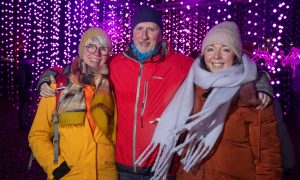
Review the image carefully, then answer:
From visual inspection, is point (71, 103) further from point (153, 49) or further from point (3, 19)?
point (3, 19)

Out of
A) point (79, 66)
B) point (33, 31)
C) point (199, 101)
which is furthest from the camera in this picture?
point (33, 31)

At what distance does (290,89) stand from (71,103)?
1020 cm

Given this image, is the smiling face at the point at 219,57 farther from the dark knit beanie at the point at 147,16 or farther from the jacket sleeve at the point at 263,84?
the dark knit beanie at the point at 147,16

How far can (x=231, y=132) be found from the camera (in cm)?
224

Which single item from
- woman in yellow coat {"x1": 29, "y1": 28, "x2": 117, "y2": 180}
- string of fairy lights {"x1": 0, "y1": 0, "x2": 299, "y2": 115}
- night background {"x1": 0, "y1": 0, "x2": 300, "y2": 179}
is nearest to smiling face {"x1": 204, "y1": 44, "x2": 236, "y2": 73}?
woman in yellow coat {"x1": 29, "y1": 28, "x2": 117, "y2": 180}

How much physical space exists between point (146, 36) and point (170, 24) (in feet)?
33.8

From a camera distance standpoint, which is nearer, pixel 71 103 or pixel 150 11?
pixel 71 103

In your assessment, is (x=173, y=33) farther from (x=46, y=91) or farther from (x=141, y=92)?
(x=46, y=91)

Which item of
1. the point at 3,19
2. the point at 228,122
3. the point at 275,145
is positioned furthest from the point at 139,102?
the point at 3,19

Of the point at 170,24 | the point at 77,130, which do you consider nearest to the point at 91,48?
the point at 77,130

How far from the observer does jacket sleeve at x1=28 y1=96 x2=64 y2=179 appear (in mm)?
2531

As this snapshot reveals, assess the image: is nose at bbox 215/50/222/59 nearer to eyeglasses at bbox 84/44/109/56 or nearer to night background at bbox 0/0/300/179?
eyeglasses at bbox 84/44/109/56

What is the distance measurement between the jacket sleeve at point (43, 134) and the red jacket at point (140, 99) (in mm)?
574

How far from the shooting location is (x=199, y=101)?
95.0 inches
